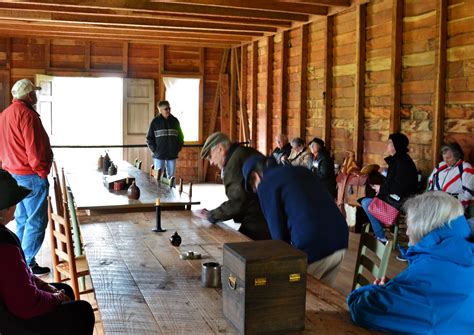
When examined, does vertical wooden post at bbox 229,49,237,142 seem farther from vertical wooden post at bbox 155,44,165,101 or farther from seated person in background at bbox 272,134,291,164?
seated person in background at bbox 272,134,291,164

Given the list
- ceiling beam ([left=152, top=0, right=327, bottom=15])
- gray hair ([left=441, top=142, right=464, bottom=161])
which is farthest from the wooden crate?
ceiling beam ([left=152, top=0, right=327, bottom=15])

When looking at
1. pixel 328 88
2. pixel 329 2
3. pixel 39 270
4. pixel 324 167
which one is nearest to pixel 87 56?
pixel 328 88

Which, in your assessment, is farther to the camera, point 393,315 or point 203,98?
point 203,98

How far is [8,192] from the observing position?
2.71 metres

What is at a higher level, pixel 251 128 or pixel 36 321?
pixel 251 128

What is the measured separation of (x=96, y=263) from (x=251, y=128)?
838cm

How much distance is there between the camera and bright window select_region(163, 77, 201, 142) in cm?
1174

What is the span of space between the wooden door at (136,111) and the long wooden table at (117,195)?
533 centimetres

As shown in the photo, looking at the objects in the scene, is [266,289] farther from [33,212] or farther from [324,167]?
[324,167]

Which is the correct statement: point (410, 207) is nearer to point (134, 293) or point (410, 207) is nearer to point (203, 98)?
point (134, 293)

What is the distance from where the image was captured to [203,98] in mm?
11969

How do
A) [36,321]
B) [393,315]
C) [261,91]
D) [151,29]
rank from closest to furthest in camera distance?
1. [393,315]
2. [36,321]
3. [151,29]
4. [261,91]

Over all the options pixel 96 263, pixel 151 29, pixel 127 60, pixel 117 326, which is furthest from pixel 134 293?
pixel 127 60

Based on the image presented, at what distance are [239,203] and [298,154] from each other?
432 centimetres
